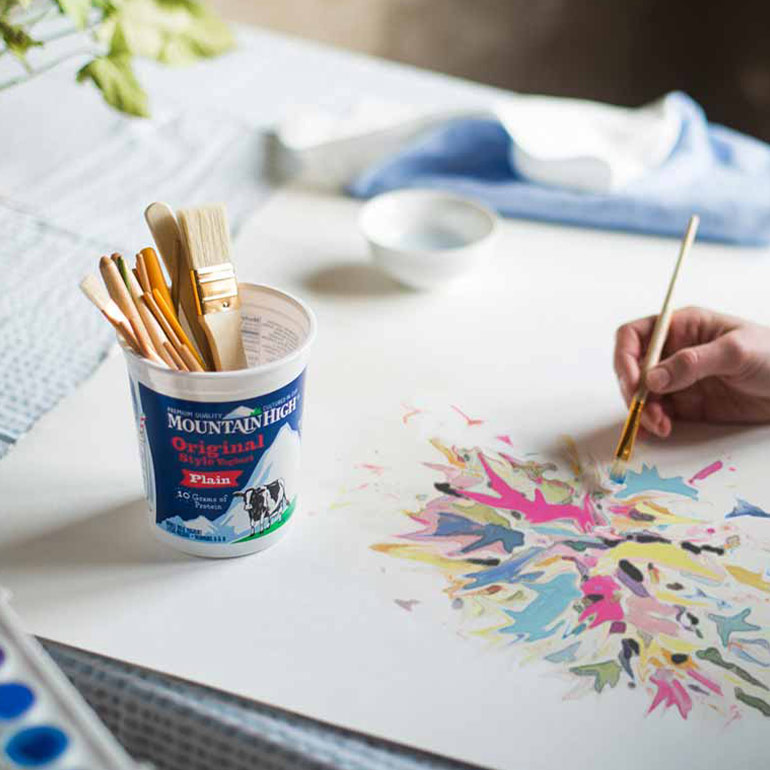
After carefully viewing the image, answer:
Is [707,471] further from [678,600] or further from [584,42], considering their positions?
[584,42]

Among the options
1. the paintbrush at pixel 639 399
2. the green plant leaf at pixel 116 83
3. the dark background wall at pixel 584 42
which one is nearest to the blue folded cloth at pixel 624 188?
the paintbrush at pixel 639 399

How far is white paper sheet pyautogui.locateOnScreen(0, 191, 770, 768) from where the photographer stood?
514mm

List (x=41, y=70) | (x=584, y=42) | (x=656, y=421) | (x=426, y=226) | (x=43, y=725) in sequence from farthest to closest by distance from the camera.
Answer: (x=584, y=42) < (x=426, y=226) < (x=41, y=70) < (x=656, y=421) < (x=43, y=725)

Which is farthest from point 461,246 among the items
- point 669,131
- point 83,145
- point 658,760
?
point 658,760

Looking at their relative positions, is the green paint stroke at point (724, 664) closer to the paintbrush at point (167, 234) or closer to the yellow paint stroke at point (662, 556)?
the yellow paint stroke at point (662, 556)

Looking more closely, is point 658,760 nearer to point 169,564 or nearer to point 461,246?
point 169,564

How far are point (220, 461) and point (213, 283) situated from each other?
112 millimetres

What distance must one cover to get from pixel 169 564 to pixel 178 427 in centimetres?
10

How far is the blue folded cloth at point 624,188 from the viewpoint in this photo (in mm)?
1046

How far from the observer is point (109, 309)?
20.5 inches

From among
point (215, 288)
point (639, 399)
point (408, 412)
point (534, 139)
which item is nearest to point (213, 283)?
point (215, 288)

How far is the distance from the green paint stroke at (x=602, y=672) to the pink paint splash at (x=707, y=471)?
0.20 metres

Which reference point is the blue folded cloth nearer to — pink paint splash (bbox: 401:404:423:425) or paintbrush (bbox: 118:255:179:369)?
pink paint splash (bbox: 401:404:423:425)

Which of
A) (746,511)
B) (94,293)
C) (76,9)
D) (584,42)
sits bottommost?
(584,42)
